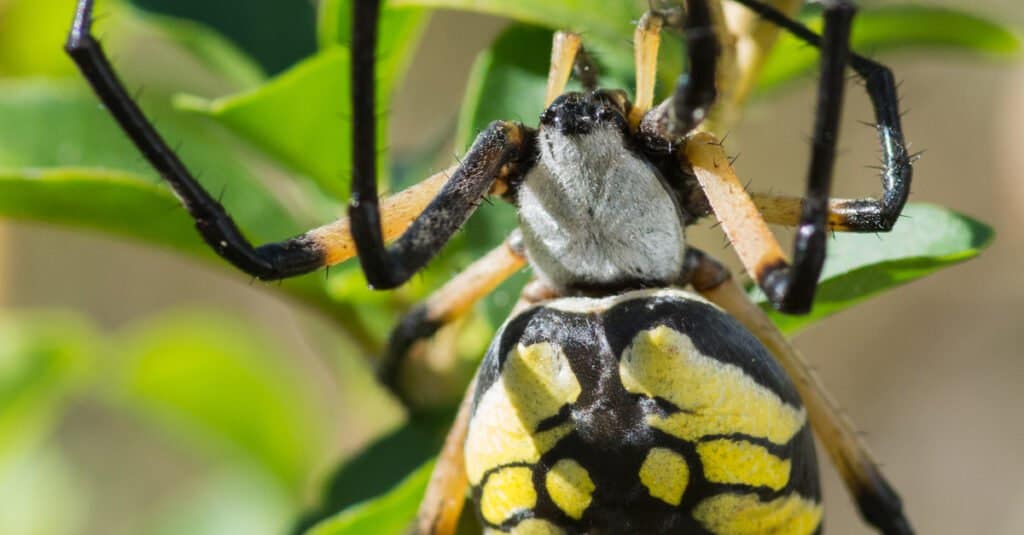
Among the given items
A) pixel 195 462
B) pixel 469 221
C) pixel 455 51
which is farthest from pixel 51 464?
pixel 455 51

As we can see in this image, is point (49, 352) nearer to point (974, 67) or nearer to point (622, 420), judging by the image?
point (622, 420)

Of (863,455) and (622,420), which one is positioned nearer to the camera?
(622,420)

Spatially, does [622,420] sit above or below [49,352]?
above

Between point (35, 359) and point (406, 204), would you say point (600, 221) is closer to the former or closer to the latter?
point (406, 204)

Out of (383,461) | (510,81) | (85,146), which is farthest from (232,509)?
(510,81)

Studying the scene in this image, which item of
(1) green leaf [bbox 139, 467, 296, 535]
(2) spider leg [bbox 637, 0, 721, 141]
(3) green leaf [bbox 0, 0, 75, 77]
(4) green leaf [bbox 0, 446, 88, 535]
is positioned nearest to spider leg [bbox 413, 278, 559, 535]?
(2) spider leg [bbox 637, 0, 721, 141]

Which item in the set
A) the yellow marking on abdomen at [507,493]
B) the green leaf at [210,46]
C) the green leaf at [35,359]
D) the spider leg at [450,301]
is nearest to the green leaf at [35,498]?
the green leaf at [35,359]
